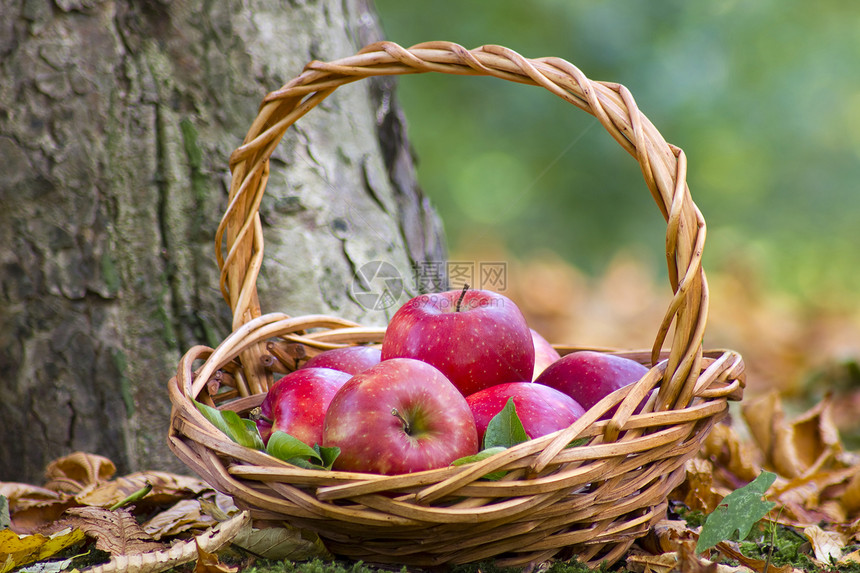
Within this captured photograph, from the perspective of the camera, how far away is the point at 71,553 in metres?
1.04

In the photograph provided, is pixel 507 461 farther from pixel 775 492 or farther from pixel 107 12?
pixel 107 12

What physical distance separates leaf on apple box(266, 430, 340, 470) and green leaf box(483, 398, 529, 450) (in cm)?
21

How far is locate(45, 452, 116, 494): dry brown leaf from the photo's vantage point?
1419 millimetres

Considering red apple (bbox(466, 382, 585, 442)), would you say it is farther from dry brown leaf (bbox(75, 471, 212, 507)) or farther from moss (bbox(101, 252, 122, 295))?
moss (bbox(101, 252, 122, 295))

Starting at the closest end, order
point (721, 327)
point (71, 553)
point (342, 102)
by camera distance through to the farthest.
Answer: point (71, 553), point (342, 102), point (721, 327)

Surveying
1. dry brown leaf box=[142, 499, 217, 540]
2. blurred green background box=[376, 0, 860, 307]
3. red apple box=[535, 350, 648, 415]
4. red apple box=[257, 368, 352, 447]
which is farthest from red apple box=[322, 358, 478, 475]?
blurred green background box=[376, 0, 860, 307]

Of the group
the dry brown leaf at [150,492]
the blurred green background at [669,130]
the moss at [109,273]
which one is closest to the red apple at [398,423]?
the dry brown leaf at [150,492]

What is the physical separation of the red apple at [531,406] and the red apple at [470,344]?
70 millimetres

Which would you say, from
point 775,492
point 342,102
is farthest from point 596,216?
point 775,492

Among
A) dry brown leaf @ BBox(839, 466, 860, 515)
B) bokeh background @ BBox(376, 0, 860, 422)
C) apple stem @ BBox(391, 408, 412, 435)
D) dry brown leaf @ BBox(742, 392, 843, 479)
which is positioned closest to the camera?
apple stem @ BBox(391, 408, 412, 435)

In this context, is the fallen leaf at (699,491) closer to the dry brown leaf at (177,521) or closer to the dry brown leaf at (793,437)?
the dry brown leaf at (793,437)

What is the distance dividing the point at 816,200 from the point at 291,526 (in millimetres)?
4970

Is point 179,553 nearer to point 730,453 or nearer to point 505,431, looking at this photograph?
point 505,431

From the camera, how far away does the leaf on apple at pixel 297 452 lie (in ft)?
2.82
